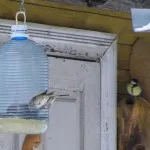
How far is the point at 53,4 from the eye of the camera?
12.9 feet

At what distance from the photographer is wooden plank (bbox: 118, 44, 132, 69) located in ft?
13.7

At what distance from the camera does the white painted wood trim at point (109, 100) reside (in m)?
4.05

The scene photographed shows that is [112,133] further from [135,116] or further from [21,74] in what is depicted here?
[21,74]

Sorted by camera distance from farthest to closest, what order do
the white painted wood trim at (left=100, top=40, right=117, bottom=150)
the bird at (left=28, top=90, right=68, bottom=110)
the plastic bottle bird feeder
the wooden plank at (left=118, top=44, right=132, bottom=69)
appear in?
the wooden plank at (left=118, top=44, right=132, bottom=69), the white painted wood trim at (left=100, top=40, right=117, bottom=150), the plastic bottle bird feeder, the bird at (left=28, top=90, right=68, bottom=110)

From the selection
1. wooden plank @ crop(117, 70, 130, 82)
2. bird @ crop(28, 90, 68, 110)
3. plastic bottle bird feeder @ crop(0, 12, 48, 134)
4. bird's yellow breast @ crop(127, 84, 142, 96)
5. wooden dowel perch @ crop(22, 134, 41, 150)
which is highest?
wooden plank @ crop(117, 70, 130, 82)

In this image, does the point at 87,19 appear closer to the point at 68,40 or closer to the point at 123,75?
the point at 68,40

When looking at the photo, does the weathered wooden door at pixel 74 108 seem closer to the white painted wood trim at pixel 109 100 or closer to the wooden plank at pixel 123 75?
the white painted wood trim at pixel 109 100

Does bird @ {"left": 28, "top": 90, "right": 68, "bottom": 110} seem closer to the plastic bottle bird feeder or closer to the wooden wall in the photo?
the plastic bottle bird feeder

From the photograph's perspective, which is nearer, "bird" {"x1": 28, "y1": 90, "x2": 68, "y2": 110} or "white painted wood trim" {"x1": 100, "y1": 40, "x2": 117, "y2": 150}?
"bird" {"x1": 28, "y1": 90, "x2": 68, "y2": 110}

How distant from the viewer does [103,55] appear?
4078 mm

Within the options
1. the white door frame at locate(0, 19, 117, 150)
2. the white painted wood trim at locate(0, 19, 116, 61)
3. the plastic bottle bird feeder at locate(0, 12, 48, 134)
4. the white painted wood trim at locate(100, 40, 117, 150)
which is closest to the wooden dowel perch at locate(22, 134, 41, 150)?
the plastic bottle bird feeder at locate(0, 12, 48, 134)

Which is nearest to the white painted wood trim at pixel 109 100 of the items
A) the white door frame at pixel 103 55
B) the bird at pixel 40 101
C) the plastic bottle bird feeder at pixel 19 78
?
the white door frame at pixel 103 55

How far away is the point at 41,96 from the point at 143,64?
1218mm

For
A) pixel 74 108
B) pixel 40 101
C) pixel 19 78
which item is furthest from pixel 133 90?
pixel 40 101
